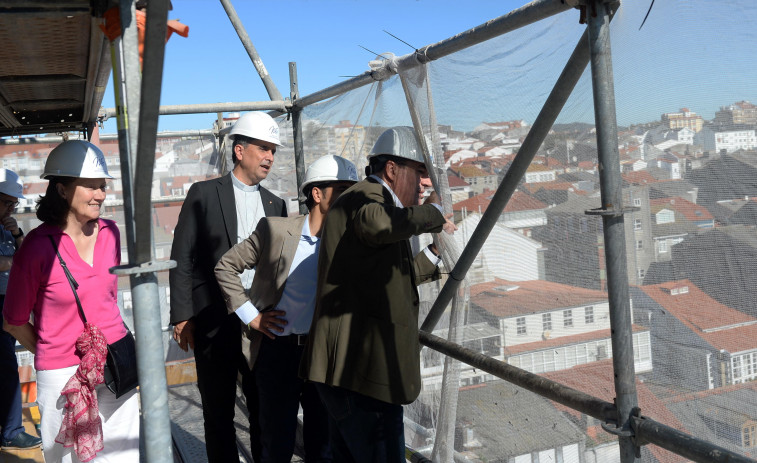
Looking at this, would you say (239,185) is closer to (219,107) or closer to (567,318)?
(219,107)

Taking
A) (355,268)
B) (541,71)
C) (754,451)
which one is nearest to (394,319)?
(355,268)

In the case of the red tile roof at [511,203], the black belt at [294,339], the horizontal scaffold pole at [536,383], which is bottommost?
the horizontal scaffold pole at [536,383]

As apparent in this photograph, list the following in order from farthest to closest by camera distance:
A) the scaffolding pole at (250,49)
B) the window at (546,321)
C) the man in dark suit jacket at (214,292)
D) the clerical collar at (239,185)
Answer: the scaffolding pole at (250,49)
the clerical collar at (239,185)
the man in dark suit jacket at (214,292)
the window at (546,321)

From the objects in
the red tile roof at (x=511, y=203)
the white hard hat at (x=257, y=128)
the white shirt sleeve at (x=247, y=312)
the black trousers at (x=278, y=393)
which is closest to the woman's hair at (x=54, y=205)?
the white shirt sleeve at (x=247, y=312)

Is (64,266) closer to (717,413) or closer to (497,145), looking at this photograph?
(497,145)

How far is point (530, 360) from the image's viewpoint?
2.47 meters

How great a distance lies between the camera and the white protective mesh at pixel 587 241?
1784mm

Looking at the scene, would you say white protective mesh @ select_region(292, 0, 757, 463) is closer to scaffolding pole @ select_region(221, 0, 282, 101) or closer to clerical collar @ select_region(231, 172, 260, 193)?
clerical collar @ select_region(231, 172, 260, 193)

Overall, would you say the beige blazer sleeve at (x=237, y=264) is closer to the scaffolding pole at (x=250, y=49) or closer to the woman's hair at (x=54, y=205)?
the woman's hair at (x=54, y=205)

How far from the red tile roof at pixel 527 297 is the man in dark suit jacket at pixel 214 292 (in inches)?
58.4

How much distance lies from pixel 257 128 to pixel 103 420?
168cm

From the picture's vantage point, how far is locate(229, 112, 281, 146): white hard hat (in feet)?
12.1

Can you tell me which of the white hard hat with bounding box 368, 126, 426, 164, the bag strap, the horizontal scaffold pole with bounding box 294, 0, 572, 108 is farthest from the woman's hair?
the horizontal scaffold pole with bounding box 294, 0, 572, 108

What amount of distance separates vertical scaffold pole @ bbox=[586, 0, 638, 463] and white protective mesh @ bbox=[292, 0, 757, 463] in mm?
126
